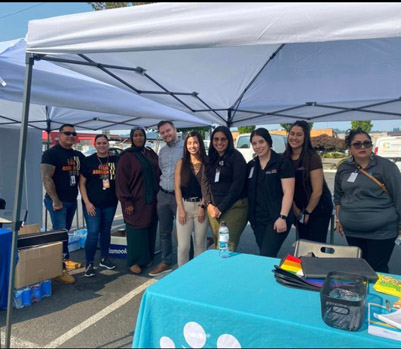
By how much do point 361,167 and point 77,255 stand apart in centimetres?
374

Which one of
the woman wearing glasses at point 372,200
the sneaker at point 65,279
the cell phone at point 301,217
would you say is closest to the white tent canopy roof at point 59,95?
the sneaker at point 65,279

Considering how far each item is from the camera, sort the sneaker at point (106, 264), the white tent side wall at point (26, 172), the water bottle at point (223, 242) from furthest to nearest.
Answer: the white tent side wall at point (26, 172) → the sneaker at point (106, 264) → the water bottle at point (223, 242)

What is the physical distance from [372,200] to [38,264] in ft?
9.85

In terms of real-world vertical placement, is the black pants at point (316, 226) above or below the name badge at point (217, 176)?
below

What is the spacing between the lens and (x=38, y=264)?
2914mm

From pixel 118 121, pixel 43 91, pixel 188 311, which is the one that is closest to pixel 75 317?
pixel 188 311

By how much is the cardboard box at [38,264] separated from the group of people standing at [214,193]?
0.40 m

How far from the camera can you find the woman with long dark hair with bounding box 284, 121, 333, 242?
2.87 metres

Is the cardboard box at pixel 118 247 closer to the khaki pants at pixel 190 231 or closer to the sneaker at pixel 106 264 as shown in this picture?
the sneaker at pixel 106 264

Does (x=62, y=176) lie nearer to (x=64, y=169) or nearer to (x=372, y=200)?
(x=64, y=169)

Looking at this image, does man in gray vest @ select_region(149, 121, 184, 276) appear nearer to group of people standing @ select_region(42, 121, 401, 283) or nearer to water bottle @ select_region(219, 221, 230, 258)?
group of people standing @ select_region(42, 121, 401, 283)

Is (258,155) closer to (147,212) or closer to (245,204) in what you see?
(245,204)

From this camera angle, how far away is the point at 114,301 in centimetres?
302

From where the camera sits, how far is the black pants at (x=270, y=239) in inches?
101
